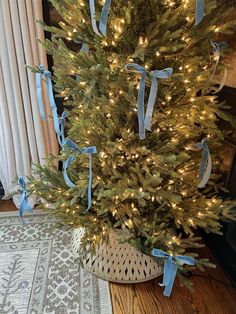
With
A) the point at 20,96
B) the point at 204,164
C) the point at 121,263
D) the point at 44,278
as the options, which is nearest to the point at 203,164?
the point at 204,164

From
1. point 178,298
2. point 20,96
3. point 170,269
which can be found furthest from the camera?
point 20,96

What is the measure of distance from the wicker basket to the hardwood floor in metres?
0.05

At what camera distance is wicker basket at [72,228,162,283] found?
4.55ft

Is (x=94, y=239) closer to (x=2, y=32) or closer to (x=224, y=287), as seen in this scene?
(x=224, y=287)

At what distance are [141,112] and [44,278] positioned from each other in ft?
3.52

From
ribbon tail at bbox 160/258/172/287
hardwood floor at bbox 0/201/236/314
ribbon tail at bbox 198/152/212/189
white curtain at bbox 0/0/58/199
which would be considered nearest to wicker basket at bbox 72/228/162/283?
hardwood floor at bbox 0/201/236/314

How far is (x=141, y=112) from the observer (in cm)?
100

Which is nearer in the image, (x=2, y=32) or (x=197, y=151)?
(x=197, y=151)

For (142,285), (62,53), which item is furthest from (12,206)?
Result: (62,53)

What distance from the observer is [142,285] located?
1.42 metres

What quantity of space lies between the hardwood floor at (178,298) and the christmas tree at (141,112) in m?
0.29

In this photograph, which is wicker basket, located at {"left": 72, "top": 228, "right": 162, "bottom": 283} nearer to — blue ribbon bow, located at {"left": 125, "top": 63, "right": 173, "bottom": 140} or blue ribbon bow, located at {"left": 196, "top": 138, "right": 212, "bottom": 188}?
blue ribbon bow, located at {"left": 196, "top": 138, "right": 212, "bottom": 188}

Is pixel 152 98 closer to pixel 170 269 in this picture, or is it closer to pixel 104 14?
pixel 104 14

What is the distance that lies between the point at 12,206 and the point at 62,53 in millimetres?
1388
